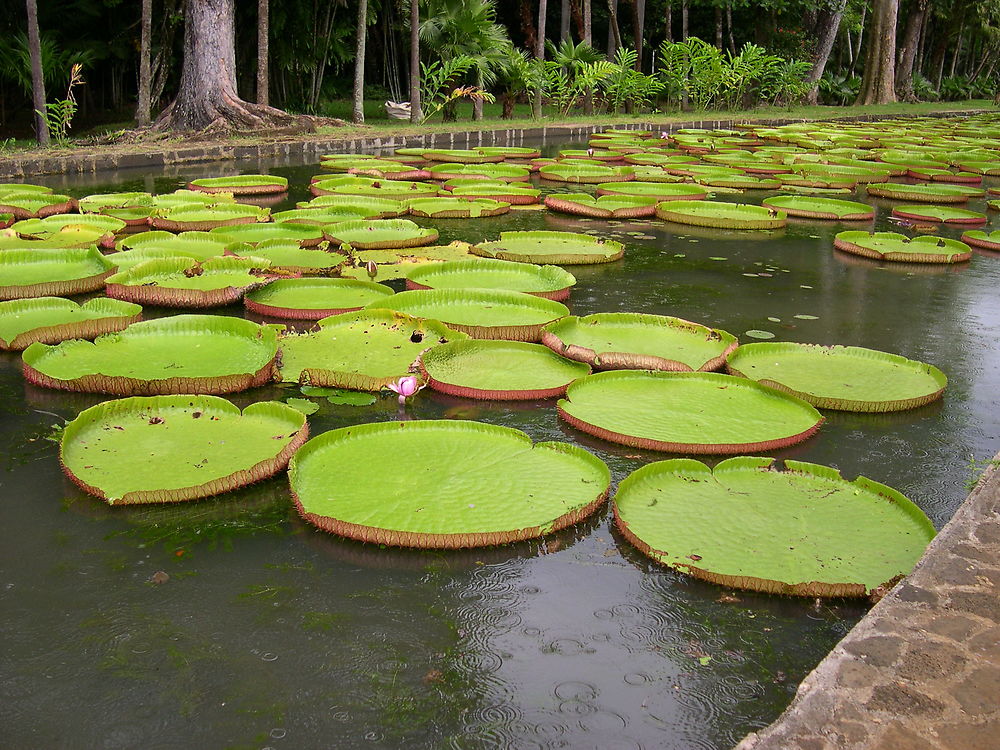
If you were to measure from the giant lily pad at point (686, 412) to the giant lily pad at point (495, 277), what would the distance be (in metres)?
1.26

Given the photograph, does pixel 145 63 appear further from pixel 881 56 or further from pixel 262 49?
pixel 881 56

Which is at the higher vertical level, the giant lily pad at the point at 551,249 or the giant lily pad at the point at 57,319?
the giant lily pad at the point at 551,249

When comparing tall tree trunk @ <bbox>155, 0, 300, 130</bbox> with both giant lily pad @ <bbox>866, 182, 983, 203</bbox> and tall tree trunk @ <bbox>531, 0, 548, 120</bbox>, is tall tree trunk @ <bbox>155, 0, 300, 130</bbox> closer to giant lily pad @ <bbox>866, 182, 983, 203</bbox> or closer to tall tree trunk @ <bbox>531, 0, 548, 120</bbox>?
tall tree trunk @ <bbox>531, 0, 548, 120</bbox>

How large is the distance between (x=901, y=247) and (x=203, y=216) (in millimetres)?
4489

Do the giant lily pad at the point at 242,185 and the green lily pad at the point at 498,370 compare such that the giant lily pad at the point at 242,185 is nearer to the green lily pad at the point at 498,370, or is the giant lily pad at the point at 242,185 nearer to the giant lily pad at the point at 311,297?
the giant lily pad at the point at 311,297

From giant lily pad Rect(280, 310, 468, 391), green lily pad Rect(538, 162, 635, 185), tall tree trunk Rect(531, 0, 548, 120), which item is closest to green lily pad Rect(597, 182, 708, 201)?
green lily pad Rect(538, 162, 635, 185)

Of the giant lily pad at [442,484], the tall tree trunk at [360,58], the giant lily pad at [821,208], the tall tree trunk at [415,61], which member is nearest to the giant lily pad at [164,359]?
the giant lily pad at [442,484]

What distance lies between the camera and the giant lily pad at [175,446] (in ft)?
7.64

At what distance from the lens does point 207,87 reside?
10.4 meters

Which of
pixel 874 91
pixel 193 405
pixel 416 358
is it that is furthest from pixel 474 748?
pixel 874 91

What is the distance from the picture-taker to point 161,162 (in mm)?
8820

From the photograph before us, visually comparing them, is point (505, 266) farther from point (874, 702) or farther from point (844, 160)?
point (844, 160)

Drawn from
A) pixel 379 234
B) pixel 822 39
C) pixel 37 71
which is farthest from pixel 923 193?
pixel 822 39

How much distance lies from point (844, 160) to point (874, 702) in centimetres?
961
